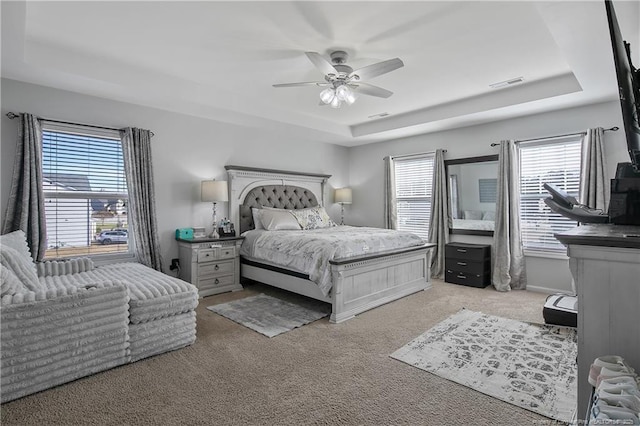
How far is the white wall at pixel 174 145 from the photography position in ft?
11.5

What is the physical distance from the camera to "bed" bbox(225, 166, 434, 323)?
3561 mm

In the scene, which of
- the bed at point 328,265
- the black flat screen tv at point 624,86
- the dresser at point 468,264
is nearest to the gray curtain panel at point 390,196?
the bed at point 328,265

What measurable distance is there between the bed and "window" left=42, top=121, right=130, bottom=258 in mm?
1509

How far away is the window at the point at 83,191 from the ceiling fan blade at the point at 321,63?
2734mm

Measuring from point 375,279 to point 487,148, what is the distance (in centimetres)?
290

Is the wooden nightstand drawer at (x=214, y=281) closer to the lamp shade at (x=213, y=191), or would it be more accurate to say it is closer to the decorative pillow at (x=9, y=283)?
the lamp shade at (x=213, y=191)

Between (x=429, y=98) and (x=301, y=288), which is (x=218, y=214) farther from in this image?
(x=429, y=98)

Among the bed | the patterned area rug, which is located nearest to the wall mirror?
the bed

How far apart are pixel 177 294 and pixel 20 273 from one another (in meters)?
1.05

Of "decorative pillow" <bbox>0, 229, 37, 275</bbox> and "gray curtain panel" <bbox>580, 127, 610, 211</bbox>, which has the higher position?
"gray curtain panel" <bbox>580, 127, 610, 211</bbox>

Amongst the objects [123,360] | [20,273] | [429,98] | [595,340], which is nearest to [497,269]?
[429,98]

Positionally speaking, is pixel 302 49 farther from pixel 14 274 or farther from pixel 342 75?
pixel 14 274

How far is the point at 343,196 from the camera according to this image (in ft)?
21.8

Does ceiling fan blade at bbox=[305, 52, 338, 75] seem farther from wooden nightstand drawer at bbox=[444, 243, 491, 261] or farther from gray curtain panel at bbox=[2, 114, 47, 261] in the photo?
wooden nightstand drawer at bbox=[444, 243, 491, 261]
